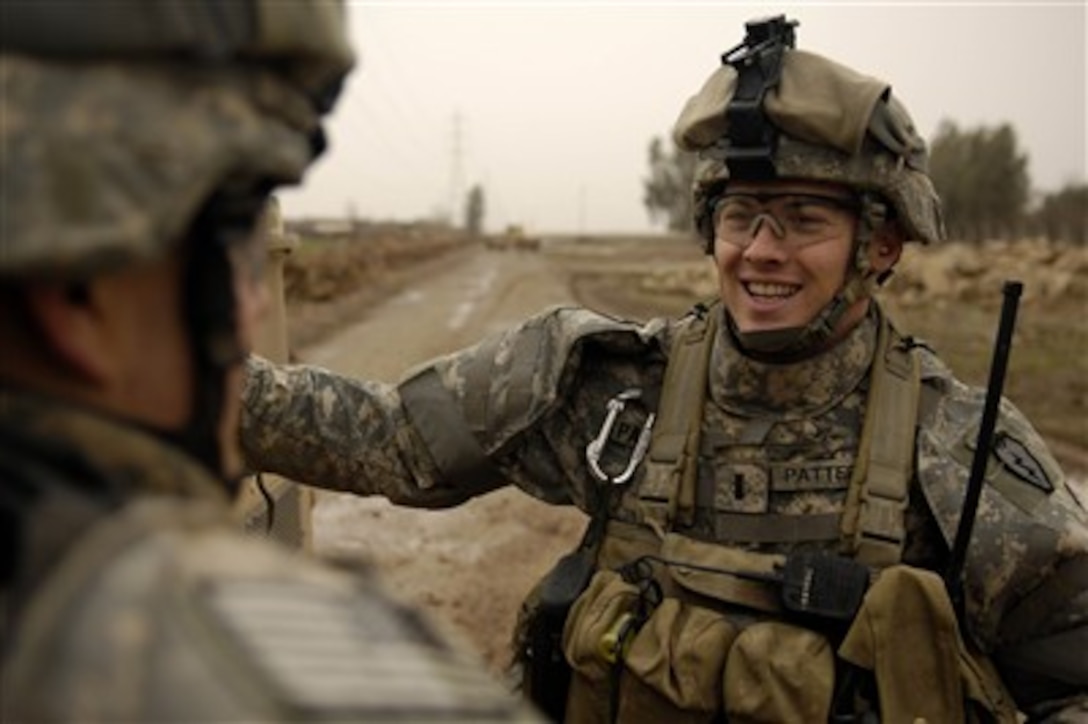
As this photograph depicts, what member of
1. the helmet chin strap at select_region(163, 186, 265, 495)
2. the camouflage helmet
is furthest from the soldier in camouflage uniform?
the camouflage helmet

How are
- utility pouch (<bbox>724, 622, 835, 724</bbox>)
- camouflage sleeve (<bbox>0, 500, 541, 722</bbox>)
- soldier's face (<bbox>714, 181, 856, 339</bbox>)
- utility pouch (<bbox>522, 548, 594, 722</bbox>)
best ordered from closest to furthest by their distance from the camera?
1. camouflage sleeve (<bbox>0, 500, 541, 722</bbox>)
2. utility pouch (<bbox>724, 622, 835, 724</bbox>)
3. utility pouch (<bbox>522, 548, 594, 722</bbox>)
4. soldier's face (<bbox>714, 181, 856, 339</bbox>)

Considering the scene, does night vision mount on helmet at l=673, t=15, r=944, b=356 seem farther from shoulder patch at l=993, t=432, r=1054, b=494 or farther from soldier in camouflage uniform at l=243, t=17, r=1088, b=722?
shoulder patch at l=993, t=432, r=1054, b=494

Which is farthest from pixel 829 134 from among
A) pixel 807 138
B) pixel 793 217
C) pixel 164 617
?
pixel 164 617

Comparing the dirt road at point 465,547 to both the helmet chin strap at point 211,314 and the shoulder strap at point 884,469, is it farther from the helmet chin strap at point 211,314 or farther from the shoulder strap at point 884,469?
the helmet chin strap at point 211,314

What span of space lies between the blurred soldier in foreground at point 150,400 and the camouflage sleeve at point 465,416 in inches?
68.5

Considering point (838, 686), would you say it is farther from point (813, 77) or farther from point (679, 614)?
point (813, 77)

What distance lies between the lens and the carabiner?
2.94 meters

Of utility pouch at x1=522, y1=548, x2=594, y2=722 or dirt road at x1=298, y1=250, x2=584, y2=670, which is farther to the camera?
dirt road at x1=298, y1=250, x2=584, y2=670

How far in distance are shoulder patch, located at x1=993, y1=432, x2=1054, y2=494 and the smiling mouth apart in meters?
0.57

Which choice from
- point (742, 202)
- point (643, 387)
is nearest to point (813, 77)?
point (742, 202)

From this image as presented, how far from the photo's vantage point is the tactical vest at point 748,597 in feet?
8.66

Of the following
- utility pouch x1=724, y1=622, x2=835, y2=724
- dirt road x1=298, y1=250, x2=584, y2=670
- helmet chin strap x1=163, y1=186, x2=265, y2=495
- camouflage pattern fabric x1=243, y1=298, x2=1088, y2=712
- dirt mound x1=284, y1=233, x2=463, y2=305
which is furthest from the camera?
dirt mound x1=284, y1=233, x2=463, y2=305

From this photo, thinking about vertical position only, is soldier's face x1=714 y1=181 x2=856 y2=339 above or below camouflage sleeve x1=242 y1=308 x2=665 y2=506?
above

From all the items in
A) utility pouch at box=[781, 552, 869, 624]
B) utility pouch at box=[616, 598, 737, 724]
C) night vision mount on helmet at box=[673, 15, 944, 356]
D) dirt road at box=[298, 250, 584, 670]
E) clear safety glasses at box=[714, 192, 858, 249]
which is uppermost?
night vision mount on helmet at box=[673, 15, 944, 356]
